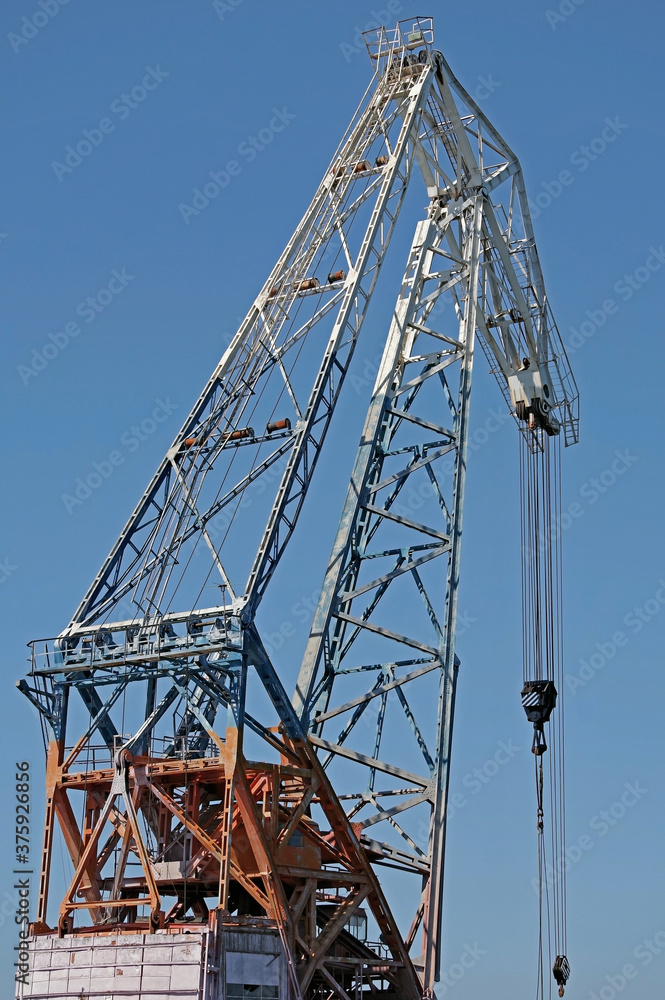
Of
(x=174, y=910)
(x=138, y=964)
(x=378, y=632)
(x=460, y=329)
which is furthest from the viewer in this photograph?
(x=460, y=329)

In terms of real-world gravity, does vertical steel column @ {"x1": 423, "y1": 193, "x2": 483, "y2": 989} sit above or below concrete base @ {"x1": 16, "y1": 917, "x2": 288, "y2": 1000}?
above

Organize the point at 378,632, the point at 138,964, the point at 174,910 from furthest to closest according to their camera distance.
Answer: the point at 378,632 → the point at 174,910 → the point at 138,964

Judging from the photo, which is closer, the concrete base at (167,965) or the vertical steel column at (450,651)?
the concrete base at (167,965)

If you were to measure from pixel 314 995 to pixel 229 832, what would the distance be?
8.36m

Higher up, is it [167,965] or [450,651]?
[450,651]

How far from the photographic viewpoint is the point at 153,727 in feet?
151

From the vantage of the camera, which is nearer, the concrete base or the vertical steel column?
the concrete base

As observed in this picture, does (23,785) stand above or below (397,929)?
above

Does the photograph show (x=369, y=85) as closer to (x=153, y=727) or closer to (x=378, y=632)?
(x=378, y=632)

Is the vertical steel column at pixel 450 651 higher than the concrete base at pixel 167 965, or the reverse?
the vertical steel column at pixel 450 651

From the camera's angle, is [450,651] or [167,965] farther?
[450,651]

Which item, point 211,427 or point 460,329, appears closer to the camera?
point 211,427

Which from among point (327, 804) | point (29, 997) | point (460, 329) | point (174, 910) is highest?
point (460, 329)

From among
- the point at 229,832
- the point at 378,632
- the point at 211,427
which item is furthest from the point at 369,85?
the point at 229,832
